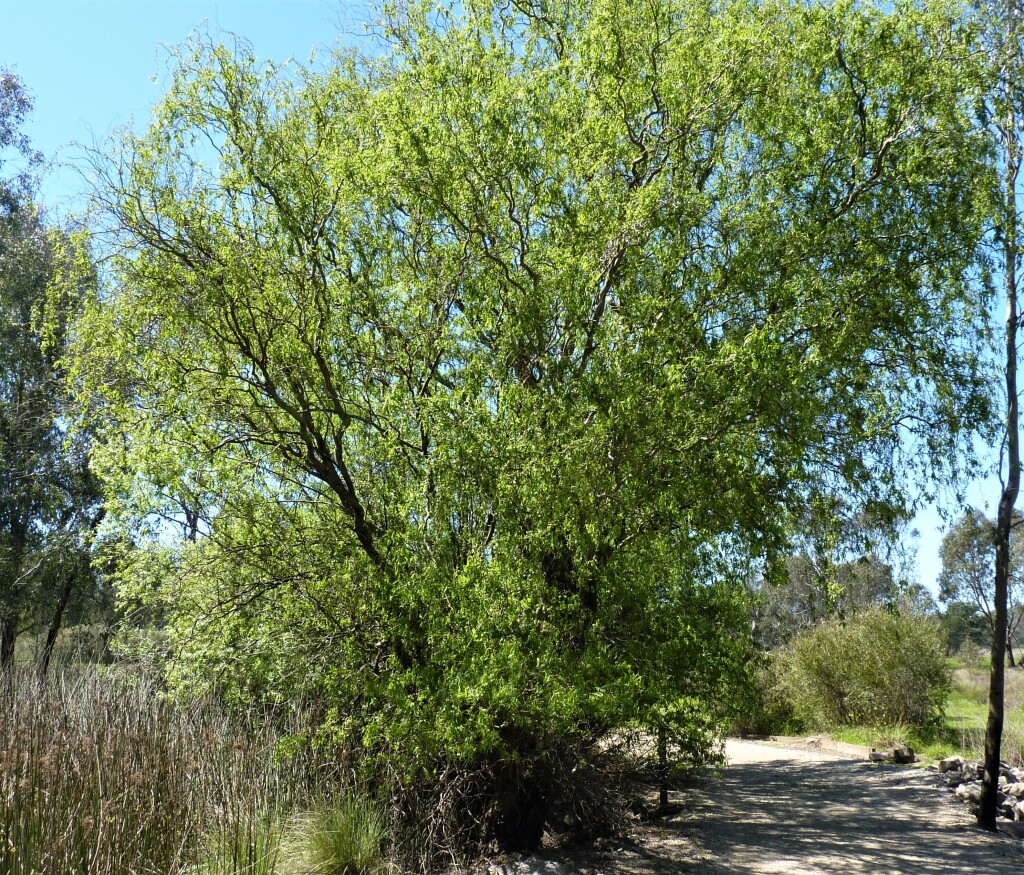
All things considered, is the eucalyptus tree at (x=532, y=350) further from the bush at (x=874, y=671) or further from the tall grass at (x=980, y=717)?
the bush at (x=874, y=671)

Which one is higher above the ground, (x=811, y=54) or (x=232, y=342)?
(x=811, y=54)

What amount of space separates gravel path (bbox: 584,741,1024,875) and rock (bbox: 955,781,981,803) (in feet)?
0.55

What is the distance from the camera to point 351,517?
8.09 metres

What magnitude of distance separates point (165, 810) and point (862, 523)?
705 centimetres

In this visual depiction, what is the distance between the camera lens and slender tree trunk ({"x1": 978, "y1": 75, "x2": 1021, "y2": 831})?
879 cm

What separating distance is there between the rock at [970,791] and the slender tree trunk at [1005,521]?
1.23m

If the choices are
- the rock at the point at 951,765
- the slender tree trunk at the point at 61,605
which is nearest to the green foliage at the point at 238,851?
the rock at the point at 951,765

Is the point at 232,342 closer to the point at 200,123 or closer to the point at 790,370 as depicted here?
the point at 200,123

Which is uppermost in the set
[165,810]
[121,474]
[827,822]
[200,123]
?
[200,123]

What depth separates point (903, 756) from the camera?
13.4 metres

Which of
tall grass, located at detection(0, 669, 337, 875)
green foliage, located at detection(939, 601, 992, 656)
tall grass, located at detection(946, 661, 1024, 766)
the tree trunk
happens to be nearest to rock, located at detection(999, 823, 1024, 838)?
tall grass, located at detection(946, 661, 1024, 766)

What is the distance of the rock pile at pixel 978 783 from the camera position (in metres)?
9.49

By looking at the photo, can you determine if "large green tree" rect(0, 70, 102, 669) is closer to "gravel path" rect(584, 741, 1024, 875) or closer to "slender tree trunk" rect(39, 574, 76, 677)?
"slender tree trunk" rect(39, 574, 76, 677)

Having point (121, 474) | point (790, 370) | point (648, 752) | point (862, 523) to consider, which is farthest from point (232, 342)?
point (862, 523)
